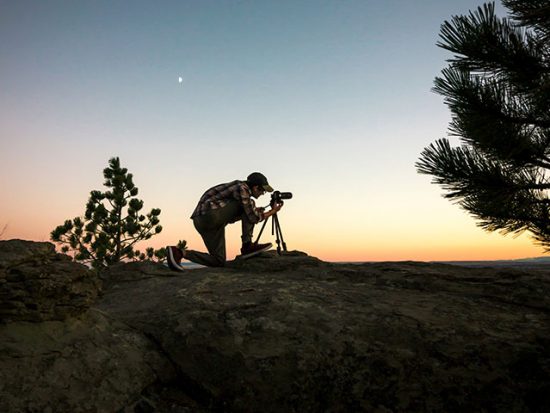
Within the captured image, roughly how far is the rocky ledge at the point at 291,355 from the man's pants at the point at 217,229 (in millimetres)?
2117

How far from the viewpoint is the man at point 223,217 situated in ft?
21.1

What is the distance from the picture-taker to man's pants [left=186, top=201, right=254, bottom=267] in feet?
21.2

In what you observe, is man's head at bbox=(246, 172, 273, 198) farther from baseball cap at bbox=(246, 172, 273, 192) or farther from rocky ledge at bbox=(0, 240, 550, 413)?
rocky ledge at bbox=(0, 240, 550, 413)

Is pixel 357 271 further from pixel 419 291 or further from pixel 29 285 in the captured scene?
pixel 29 285

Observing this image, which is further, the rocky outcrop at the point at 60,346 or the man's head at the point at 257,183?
the man's head at the point at 257,183

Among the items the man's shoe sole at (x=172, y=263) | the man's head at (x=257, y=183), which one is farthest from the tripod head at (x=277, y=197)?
the man's shoe sole at (x=172, y=263)

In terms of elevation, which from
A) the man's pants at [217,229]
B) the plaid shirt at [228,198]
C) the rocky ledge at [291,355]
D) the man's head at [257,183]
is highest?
the man's head at [257,183]

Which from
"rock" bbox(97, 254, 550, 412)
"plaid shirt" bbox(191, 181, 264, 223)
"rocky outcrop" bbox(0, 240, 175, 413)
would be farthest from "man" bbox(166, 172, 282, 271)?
"rocky outcrop" bbox(0, 240, 175, 413)

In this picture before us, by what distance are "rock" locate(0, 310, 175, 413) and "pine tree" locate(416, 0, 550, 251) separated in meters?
7.08

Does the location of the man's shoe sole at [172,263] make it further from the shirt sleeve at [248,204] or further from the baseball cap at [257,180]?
the baseball cap at [257,180]

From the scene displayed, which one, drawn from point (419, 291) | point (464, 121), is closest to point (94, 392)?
point (419, 291)

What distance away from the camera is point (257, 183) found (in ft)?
21.6

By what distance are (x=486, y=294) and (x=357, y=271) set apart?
1642 mm

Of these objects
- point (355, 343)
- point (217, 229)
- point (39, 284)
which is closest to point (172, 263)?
point (217, 229)
